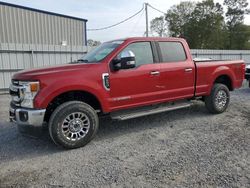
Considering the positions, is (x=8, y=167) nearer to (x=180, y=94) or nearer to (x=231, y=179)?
(x=231, y=179)

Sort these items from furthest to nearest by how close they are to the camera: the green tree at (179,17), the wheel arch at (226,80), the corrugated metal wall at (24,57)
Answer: the green tree at (179,17) < the corrugated metal wall at (24,57) < the wheel arch at (226,80)

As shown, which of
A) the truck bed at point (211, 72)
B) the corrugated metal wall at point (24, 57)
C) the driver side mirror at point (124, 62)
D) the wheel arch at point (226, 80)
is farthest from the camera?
the corrugated metal wall at point (24, 57)

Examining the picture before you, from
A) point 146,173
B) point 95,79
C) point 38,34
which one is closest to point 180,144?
point 146,173

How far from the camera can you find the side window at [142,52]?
5.24 metres

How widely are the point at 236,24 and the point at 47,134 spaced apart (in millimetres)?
48591

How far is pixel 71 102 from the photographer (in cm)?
452

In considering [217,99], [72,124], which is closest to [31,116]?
[72,124]

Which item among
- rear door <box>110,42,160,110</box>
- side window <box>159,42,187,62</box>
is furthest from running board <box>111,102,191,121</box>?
side window <box>159,42,187,62</box>

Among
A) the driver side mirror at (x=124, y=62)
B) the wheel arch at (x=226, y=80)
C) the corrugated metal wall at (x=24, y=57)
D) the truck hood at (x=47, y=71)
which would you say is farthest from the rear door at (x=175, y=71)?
the corrugated metal wall at (x=24, y=57)

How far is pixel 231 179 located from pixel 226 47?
4715 cm

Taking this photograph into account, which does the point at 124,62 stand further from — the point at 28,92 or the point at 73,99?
the point at 28,92

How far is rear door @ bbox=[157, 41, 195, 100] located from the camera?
557 centimetres

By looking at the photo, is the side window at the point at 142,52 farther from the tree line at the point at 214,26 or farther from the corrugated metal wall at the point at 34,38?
the tree line at the point at 214,26

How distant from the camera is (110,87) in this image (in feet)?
15.8
